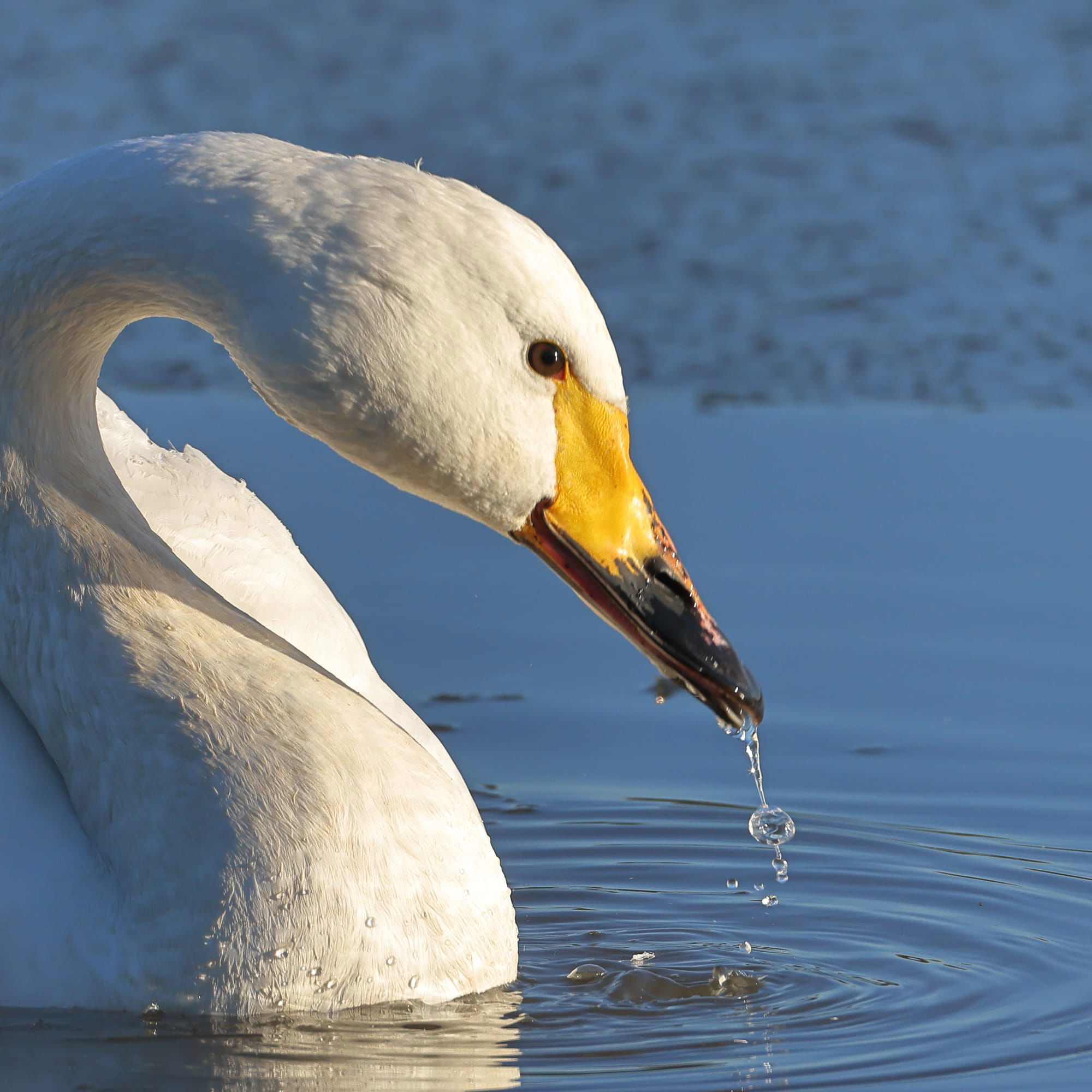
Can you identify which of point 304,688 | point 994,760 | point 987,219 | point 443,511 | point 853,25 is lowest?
point 304,688

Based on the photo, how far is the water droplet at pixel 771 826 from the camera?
4594mm

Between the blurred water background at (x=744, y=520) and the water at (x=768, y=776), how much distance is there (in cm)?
1

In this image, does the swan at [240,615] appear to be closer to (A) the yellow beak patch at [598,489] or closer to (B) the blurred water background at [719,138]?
(A) the yellow beak patch at [598,489]

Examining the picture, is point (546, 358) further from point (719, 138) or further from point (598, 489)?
point (719, 138)

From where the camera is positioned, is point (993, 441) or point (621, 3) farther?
point (621, 3)

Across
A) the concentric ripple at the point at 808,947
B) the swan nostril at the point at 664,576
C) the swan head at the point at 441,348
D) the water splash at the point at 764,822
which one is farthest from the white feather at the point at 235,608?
the water splash at the point at 764,822

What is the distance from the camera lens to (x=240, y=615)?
4.45 m

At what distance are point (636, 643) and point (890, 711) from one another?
2052 millimetres

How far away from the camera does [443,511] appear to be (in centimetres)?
746

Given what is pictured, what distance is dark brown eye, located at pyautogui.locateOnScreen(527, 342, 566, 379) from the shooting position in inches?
149

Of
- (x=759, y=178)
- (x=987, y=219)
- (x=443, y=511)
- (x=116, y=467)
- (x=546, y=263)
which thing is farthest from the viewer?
(x=759, y=178)

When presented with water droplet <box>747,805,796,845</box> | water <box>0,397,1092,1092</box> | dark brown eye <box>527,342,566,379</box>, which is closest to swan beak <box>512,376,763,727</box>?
dark brown eye <box>527,342,566,379</box>

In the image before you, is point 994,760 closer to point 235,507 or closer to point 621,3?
point 235,507

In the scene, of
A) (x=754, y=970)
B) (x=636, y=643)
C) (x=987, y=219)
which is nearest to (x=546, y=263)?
(x=636, y=643)
